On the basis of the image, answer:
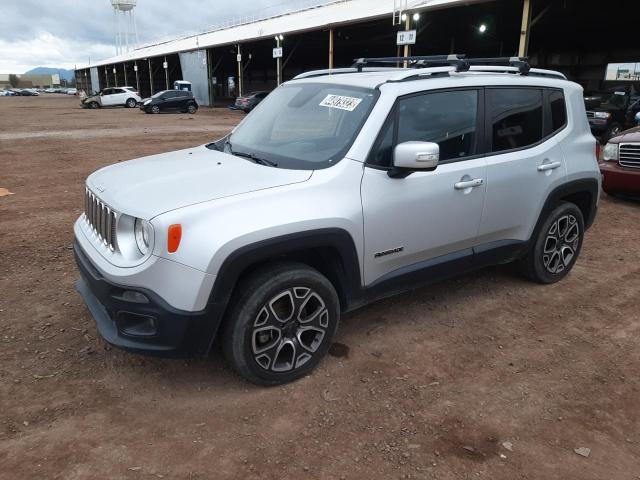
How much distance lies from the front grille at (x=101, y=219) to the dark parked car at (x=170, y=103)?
31782 mm

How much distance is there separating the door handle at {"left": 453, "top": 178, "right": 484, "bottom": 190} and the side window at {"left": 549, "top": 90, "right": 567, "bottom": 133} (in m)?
1.15

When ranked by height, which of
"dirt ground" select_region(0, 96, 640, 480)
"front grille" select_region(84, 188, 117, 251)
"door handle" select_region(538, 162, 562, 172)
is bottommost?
"dirt ground" select_region(0, 96, 640, 480)

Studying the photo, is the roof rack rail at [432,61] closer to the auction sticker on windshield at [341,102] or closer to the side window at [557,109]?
the auction sticker on windshield at [341,102]

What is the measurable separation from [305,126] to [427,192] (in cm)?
99

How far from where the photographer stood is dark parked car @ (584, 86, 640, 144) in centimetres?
1584

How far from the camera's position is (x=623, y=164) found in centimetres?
797

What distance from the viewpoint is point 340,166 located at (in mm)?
3176

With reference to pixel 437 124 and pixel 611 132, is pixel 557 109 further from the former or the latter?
pixel 611 132

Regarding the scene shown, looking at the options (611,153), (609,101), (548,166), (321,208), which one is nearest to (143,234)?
(321,208)

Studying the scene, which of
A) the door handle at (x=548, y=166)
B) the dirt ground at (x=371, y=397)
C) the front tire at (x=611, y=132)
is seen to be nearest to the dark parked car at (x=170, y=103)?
the front tire at (x=611, y=132)

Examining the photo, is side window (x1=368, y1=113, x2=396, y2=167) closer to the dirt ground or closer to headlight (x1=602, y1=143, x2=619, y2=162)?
the dirt ground

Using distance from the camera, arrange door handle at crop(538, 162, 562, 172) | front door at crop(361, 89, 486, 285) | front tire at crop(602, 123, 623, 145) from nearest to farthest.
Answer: front door at crop(361, 89, 486, 285)
door handle at crop(538, 162, 562, 172)
front tire at crop(602, 123, 623, 145)

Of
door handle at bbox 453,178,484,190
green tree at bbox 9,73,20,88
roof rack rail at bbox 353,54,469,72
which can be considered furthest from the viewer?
green tree at bbox 9,73,20,88

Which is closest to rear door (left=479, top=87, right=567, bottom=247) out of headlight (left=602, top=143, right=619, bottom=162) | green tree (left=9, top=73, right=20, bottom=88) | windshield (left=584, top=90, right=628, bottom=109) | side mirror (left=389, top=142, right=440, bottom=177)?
side mirror (left=389, top=142, right=440, bottom=177)
